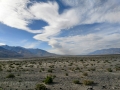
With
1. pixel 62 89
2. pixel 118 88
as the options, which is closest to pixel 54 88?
pixel 62 89

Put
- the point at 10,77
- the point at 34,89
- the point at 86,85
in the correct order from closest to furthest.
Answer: the point at 34,89, the point at 86,85, the point at 10,77

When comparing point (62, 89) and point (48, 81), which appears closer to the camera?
point (62, 89)

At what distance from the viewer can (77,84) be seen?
55.3 ft

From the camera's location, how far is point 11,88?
1539cm

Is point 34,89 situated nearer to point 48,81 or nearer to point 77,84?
point 48,81

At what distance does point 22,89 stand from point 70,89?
471cm

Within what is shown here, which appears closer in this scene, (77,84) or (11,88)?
(11,88)

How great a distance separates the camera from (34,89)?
14.7 m

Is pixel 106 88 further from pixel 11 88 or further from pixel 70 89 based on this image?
pixel 11 88

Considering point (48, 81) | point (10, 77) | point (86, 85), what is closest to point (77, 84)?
point (86, 85)

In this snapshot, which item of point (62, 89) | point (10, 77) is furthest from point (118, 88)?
point (10, 77)

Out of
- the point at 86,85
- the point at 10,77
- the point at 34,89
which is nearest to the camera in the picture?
the point at 34,89

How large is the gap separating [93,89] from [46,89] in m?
4.58

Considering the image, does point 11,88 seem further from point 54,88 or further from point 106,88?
point 106,88
